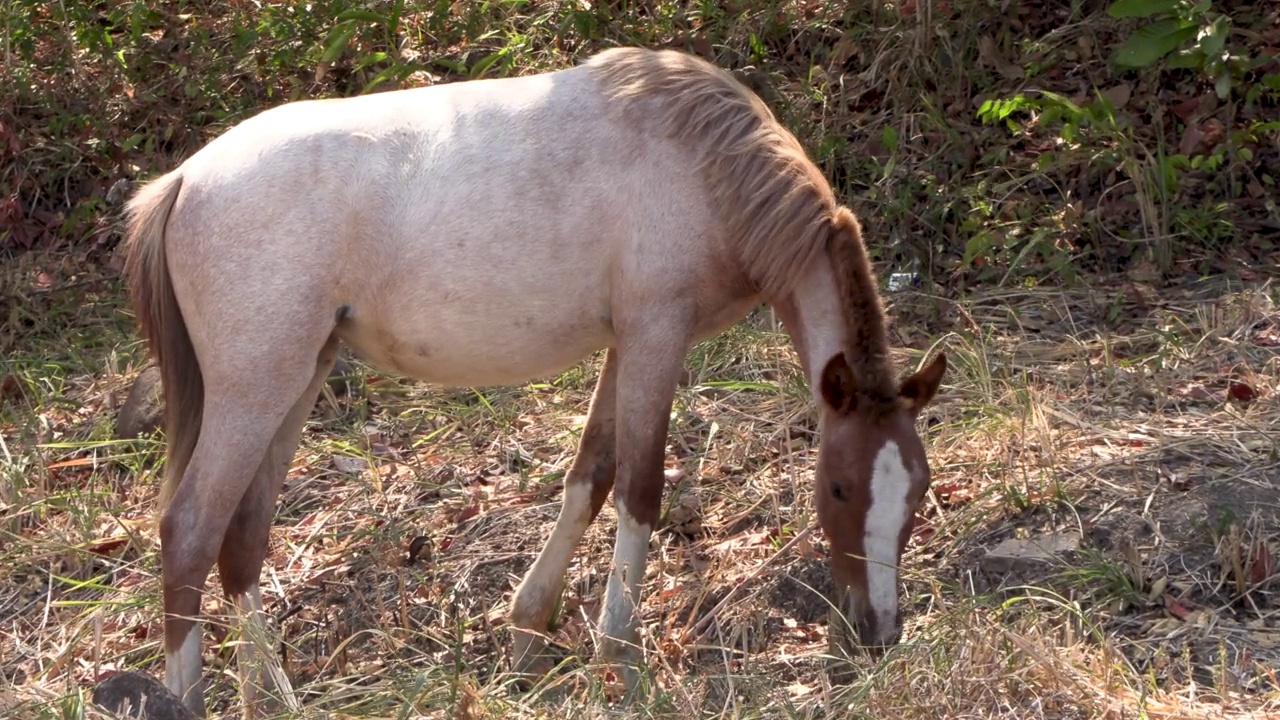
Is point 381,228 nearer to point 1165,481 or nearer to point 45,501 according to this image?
point 45,501

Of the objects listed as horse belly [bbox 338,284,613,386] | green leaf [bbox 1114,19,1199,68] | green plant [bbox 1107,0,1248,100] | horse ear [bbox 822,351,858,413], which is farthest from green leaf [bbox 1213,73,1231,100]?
horse belly [bbox 338,284,613,386]

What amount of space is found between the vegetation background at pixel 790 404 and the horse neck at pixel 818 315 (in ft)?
2.48

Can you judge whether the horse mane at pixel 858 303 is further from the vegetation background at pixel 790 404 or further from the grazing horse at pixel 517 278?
the vegetation background at pixel 790 404

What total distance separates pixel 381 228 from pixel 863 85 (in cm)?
446

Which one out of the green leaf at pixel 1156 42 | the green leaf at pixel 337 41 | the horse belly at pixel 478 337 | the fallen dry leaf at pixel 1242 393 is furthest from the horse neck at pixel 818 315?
the green leaf at pixel 337 41

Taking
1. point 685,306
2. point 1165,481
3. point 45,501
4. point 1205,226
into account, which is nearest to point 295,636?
point 45,501

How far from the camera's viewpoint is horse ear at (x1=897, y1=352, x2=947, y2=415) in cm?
412

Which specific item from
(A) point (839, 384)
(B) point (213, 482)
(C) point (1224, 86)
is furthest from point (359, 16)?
(A) point (839, 384)

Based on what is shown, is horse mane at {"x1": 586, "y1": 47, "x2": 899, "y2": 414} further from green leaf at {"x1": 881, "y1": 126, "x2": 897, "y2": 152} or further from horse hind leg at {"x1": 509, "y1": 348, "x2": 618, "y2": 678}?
green leaf at {"x1": 881, "y1": 126, "x2": 897, "y2": 152}

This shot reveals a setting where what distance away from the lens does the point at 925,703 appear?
11.2ft

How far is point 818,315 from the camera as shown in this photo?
4.25 metres

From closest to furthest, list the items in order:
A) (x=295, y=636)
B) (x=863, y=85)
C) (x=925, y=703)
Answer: (x=925, y=703), (x=295, y=636), (x=863, y=85)

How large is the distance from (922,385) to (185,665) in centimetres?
230

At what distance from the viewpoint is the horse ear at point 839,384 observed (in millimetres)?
4000
